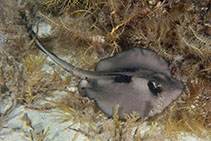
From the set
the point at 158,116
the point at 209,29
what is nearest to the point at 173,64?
the point at 209,29

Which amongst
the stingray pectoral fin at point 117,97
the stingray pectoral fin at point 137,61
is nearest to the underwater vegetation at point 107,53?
the stingray pectoral fin at point 117,97

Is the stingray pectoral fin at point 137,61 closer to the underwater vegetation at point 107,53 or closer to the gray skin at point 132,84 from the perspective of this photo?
the gray skin at point 132,84

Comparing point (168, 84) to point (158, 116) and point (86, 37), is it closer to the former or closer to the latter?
point (158, 116)

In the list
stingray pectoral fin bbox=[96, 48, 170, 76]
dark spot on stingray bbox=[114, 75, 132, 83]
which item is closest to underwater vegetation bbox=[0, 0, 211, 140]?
stingray pectoral fin bbox=[96, 48, 170, 76]

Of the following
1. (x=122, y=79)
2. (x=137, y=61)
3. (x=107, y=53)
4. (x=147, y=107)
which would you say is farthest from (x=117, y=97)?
(x=107, y=53)

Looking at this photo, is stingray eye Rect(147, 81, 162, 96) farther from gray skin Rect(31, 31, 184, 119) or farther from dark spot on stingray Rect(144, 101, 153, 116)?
dark spot on stingray Rect(144, 101, 153, 116)

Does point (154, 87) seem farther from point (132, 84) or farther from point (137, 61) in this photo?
point (137, 61)
